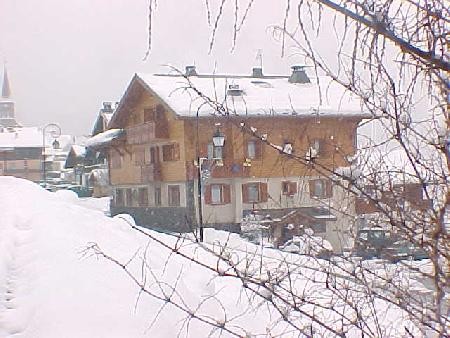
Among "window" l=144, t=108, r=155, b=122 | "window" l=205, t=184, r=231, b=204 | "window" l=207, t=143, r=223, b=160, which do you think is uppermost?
"window" l=144, t=108, r=155, b=122

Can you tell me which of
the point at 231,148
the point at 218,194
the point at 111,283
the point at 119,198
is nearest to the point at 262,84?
the point at 218,194

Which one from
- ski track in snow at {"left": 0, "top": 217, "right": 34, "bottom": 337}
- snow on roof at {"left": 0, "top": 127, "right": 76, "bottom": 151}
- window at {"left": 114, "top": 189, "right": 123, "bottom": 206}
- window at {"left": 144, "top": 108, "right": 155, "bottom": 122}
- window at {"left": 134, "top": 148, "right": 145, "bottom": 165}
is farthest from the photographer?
snow on roof at {"left": 0, "top": 127, "right": 76, "bottom": 151}

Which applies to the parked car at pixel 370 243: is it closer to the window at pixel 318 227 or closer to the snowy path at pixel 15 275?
the window at pixel 318 227

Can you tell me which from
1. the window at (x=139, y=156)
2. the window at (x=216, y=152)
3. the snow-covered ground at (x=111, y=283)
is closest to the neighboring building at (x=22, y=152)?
the window at (x=139, y=156)

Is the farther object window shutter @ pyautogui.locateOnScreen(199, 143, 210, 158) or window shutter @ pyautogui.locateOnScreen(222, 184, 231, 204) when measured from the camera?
window shutter @ pyautogui.locateOnScreen(222, 184, 231, 204)

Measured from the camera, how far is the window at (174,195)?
21.2m

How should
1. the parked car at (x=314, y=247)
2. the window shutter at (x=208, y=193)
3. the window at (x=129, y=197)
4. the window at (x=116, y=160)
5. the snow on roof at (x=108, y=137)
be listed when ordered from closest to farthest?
the parked car at (x=314, y=247) < the window shutter at (x=208, y=193) < the snow on roof at (x=108, y=137) < the window at (x=129, y=197) < the window at (x=116, y=160)

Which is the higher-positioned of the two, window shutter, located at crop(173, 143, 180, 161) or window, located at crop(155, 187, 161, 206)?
window shutter, located at crop(173, 143, 180, 161)

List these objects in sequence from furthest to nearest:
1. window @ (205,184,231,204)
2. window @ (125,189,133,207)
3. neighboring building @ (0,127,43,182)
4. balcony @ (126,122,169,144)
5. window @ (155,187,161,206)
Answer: neighboring building @ (0,127,43,182) < window @ (125,189,133,207) < window @ (155,187,161,206) < balcony @ (126,122,169,144) < window @ (205,184,231,204)

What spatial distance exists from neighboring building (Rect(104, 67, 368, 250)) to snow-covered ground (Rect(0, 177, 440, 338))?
232 millimetres

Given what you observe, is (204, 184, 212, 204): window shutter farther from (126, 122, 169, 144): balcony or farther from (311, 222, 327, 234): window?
(311, 222, 327, 234): window

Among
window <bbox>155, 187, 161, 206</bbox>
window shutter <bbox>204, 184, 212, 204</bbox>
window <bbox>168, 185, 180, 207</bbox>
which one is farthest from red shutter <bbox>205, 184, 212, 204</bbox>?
window <bbox>155, 187, 161, 206</bbox>

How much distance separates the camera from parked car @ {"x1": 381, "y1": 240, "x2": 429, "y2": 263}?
161 centimetres

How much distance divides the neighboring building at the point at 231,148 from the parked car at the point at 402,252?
153mm
